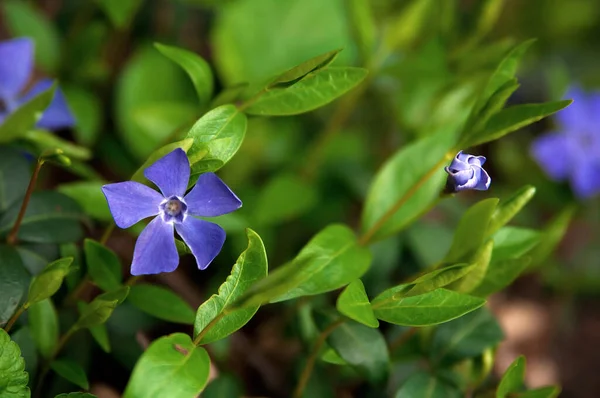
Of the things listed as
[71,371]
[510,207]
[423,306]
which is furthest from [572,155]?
[71,371]

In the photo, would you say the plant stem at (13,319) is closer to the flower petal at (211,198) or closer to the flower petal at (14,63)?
the flower petal at (211,198)

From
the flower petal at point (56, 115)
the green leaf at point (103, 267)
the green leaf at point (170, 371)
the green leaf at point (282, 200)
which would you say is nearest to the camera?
the green leaf at point (170, 371)

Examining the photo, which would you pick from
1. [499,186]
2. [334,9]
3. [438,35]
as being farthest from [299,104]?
[499,186]

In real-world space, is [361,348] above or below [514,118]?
below

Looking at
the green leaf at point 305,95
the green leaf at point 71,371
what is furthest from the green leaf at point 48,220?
the green leaf at point 305,95

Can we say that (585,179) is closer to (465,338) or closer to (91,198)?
(465,338)

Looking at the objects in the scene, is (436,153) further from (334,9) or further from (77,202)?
(334,9)
